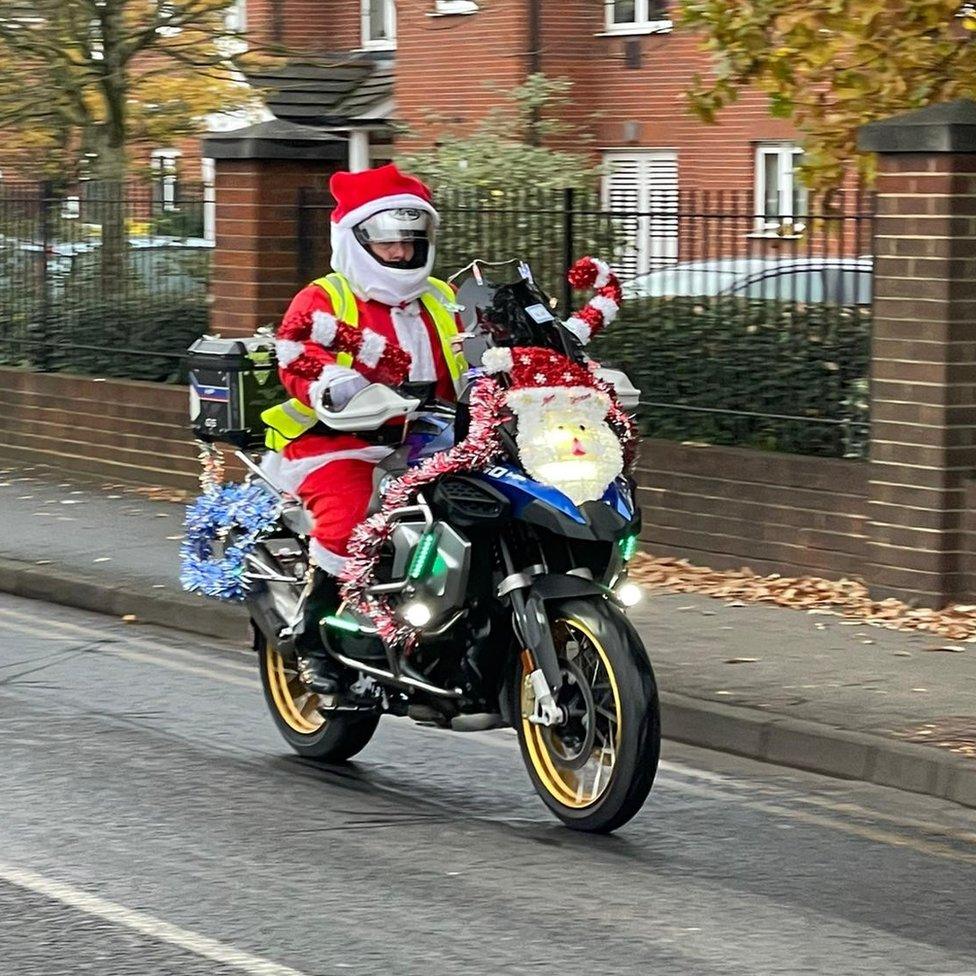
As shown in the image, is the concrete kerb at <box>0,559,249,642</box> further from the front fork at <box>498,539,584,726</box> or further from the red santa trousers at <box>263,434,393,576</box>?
the front fork at <box>498,539,584,726</box>

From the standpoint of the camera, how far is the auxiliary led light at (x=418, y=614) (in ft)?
22.9

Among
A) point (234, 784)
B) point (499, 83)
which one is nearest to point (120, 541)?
point (234, 784)

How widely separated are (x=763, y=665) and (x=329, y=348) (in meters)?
2.89

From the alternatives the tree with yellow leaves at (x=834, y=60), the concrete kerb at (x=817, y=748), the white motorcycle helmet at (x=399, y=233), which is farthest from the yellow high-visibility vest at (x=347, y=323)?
the tree with yellow leaves at (x=834, y=60)

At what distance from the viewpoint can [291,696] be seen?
805 centimetres

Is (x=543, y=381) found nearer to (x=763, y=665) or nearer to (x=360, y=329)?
(x=360, y=329)

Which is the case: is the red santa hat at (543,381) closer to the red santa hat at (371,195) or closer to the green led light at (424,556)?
the green led light at (424,556)

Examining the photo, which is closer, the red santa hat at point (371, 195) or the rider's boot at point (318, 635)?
the red santa hat at point (371, 195)

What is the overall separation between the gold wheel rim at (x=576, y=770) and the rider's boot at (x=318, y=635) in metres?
0.85

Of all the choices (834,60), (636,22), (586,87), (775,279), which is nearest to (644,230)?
(775,279)

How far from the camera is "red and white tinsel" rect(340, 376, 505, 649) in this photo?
6746 mm

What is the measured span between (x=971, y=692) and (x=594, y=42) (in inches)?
826

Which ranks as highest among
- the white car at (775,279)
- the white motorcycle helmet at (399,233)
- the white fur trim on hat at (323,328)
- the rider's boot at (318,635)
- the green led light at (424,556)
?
the white motorcycle helmet at (399,233)

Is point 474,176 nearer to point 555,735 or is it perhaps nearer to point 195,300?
point 195,300
